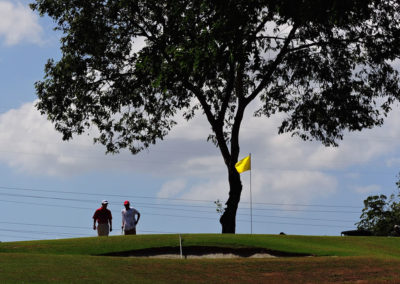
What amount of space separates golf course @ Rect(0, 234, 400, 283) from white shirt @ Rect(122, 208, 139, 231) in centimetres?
127

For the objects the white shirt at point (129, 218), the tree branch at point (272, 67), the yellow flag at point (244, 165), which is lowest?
the white shirt at point (129, 218)

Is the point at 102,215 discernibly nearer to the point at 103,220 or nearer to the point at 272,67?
the point at 103,220

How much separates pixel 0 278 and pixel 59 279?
1.52 meters

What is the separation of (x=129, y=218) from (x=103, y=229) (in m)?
1.27

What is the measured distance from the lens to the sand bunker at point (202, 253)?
853 inches

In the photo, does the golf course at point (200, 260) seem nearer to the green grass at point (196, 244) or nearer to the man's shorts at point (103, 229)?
the green grass at point (196, 244)

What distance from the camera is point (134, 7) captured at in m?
30.9

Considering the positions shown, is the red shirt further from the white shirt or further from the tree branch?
the tree branch

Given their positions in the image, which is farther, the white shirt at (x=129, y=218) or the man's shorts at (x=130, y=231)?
the man's shorts at (x=130, y=231)

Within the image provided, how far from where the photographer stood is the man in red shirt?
2472cm

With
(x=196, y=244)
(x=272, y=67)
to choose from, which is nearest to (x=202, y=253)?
(x=196, y=244)

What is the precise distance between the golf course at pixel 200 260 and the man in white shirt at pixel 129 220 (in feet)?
4.16

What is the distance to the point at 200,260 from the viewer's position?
19.9m

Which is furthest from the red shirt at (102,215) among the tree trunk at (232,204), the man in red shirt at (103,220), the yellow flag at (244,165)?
the yellow flag at (244,165)
